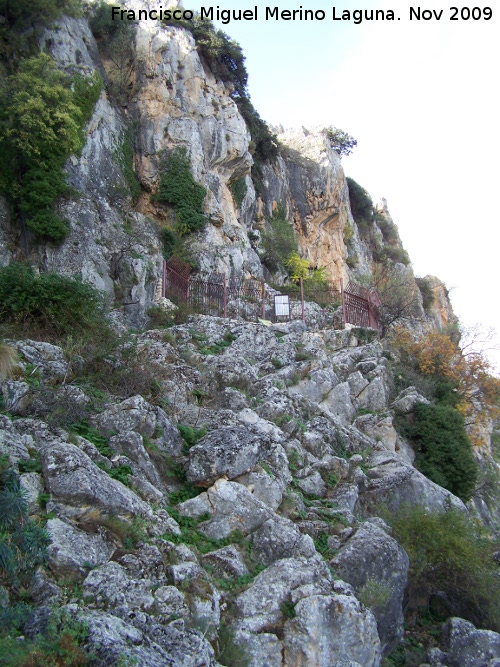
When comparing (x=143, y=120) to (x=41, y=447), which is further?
(x=143, y=120)

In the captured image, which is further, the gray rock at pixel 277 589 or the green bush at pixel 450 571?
the green bush at pixel 450 571

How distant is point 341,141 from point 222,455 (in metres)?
35.1

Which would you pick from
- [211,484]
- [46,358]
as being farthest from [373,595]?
[46,358]

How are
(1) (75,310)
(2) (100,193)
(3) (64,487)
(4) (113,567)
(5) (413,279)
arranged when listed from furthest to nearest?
(5) (413,279) < (2) (100,193) < (1) (75,310) < (3) (64,487) < (4) (113,567)

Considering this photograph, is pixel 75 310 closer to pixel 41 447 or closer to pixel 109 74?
pixel 41 447

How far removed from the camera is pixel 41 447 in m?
7.89

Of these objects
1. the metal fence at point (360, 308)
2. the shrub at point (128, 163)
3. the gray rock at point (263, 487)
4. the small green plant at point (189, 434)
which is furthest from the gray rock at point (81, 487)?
the shrub at point (128, 163)

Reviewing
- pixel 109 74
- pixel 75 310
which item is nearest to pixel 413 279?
pixel 109 74

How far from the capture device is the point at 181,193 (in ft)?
80.6

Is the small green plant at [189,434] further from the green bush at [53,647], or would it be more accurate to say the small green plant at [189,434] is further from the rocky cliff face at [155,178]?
the rocky cliff face at [155,178]

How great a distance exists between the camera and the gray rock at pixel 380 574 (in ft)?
27.6

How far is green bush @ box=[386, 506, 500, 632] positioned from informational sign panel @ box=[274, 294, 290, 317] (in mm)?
12465

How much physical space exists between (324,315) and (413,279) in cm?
2066

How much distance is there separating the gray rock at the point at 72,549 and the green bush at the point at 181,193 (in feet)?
60.5
